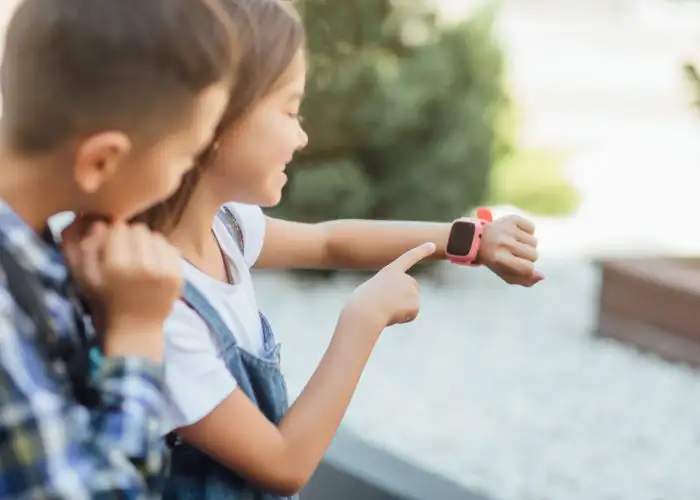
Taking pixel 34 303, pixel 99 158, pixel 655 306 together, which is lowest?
pixel 655 306

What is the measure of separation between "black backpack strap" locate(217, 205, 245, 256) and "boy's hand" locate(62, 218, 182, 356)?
12.8 inches

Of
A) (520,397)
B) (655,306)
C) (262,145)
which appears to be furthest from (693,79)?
(262,145)

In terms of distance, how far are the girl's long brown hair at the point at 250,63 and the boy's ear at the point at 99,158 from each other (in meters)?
0.17

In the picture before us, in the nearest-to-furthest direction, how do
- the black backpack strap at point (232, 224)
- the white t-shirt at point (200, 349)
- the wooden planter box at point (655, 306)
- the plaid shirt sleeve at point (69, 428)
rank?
1. the plaid shirt sleeve at point (69, 428)
2. the white t-shirt at point (200, 349)
3. the black backpack strap at point (232, 224)
4. the wooden planter box at point (655, 306)

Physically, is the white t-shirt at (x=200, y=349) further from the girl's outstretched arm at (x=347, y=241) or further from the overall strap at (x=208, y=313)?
the girl's outstretched arm at (x=347, y=241)

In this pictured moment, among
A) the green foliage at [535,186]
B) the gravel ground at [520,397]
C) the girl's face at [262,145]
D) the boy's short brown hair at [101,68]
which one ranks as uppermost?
the boy's short brown hair at [101,68]

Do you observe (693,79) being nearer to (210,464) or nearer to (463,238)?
(463,238)

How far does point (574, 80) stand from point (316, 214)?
4661mm

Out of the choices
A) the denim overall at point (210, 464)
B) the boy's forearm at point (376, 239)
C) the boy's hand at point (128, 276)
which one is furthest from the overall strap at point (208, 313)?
the boy's forearm at point (376, 239)

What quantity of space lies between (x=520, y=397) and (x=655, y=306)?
81cm

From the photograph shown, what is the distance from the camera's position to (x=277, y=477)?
3.46ft

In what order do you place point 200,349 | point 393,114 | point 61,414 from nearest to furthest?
point 61,414 → point 200,349 → point 393,114

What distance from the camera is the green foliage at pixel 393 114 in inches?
197

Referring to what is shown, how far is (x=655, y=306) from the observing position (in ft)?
13.6
